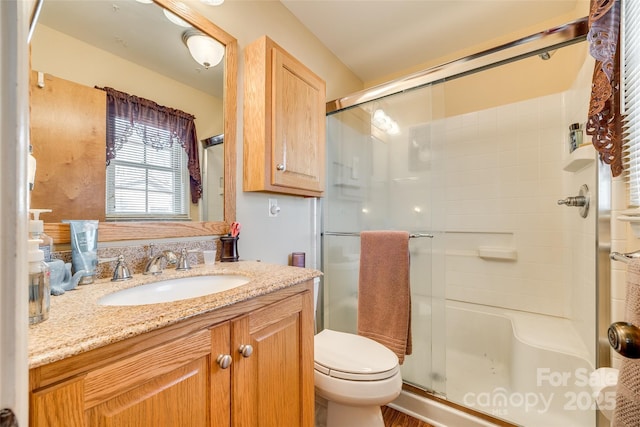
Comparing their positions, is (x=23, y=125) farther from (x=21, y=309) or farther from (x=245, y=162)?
(x=245, y=162)

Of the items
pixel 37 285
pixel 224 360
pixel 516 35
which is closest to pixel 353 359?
pixel 224 360

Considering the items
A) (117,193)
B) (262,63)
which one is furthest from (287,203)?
(117,193)

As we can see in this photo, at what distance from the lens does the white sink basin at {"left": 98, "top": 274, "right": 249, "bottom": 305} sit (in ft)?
2.63

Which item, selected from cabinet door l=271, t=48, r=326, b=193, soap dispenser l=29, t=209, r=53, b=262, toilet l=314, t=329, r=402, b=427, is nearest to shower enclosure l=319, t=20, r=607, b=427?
cabinet door l=271, t=48, r=326, b=193

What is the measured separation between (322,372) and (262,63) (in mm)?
1439

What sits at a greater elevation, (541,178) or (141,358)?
(541,178)

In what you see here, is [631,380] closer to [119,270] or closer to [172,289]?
[172,289]

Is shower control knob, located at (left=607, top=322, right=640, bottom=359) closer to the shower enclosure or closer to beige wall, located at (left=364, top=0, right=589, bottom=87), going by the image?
the shower enclosure

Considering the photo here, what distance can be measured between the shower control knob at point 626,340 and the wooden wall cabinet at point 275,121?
1.16 meters

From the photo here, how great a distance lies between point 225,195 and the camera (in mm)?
1265

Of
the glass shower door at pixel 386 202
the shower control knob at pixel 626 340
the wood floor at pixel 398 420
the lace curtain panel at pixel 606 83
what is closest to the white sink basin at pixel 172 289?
the shower control knob at pixel 626 340

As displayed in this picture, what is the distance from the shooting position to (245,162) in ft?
4.33

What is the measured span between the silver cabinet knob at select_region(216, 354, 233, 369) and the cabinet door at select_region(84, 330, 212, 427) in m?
0.02

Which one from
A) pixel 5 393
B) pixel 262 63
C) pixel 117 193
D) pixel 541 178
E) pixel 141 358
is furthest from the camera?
pixel 541 178
